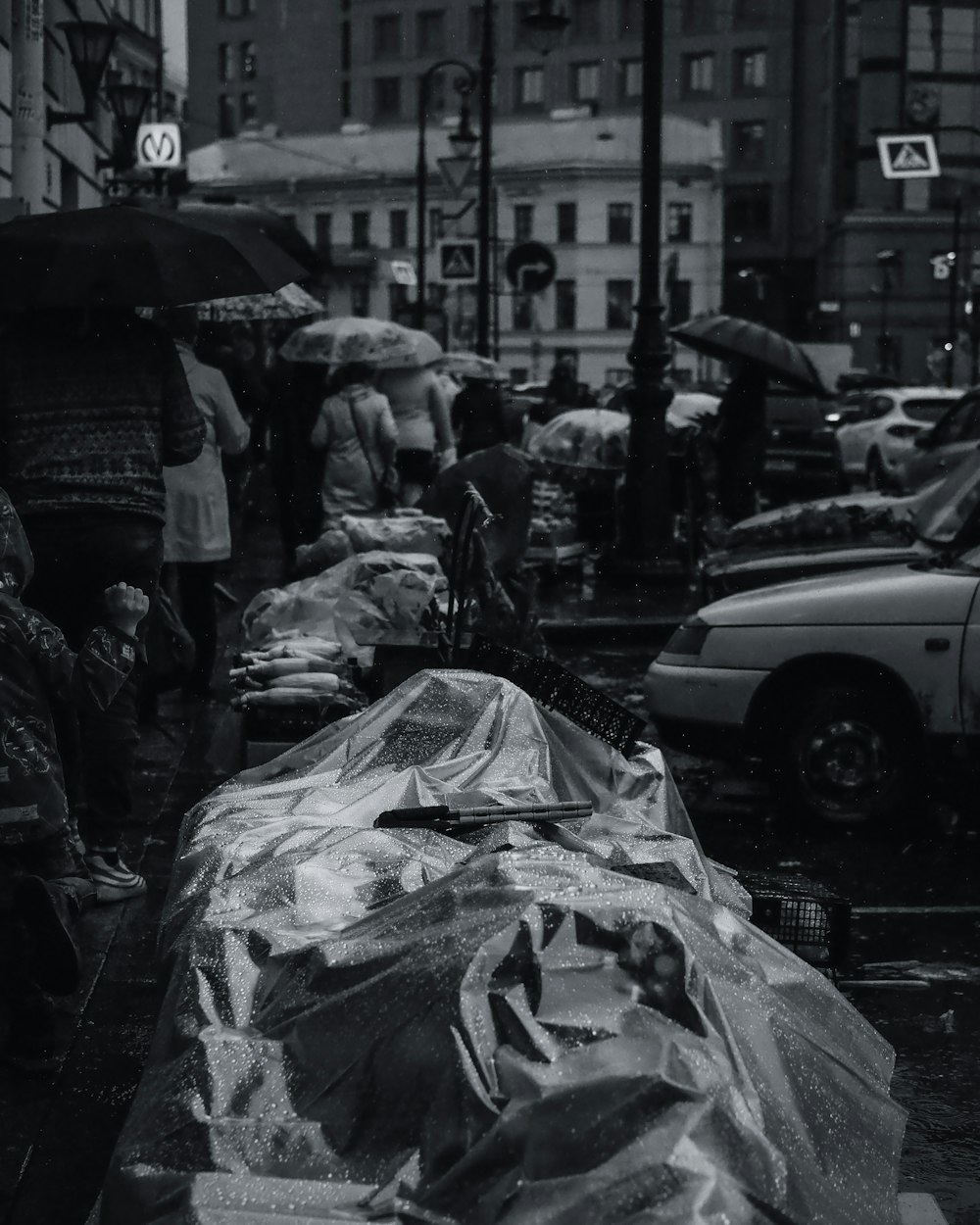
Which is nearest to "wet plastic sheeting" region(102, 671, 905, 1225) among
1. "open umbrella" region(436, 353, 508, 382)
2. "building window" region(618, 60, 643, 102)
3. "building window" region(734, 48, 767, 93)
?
"open umbrella" region(436, 353, 508, 382)

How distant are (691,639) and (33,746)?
13.1 feet

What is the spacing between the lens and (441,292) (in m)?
73.8

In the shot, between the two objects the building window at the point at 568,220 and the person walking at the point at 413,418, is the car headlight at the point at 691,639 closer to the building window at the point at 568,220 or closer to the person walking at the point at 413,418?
the person walking at the point at 413,418

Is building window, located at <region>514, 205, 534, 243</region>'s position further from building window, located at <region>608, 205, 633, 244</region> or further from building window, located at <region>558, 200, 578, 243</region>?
building window, located at <region>608, 205, 633, 244</region>

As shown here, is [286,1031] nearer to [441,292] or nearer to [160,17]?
[160,17]

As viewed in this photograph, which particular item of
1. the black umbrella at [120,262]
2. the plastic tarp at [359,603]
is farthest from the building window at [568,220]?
the black umbrella at [120,262]

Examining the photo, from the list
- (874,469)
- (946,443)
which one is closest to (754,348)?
(946,443)

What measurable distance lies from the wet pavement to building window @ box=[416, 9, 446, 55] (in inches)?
3624

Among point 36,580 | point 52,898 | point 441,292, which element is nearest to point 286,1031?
point 52,898

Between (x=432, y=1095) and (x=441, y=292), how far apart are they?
7244 cm

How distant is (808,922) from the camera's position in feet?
14.5

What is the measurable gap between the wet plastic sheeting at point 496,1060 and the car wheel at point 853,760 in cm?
394

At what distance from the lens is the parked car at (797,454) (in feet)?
70.7

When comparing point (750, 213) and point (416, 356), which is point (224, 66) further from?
point (416, 356)
